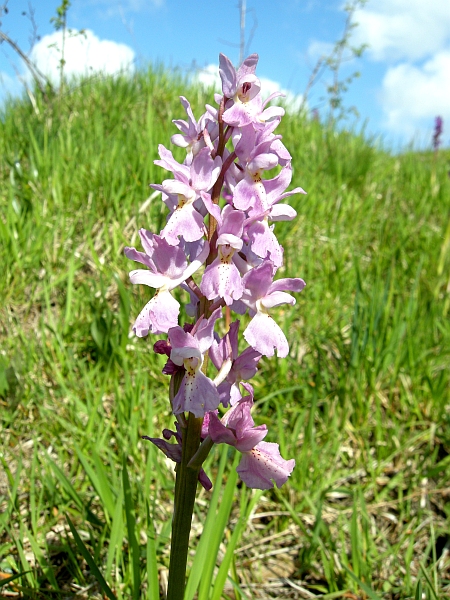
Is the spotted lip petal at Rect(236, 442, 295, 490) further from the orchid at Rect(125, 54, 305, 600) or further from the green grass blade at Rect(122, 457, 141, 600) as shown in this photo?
the green grass blade at Rect(122, 457, 141, 600)

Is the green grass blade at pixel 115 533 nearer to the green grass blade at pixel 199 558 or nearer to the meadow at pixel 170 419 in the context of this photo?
the meadow at pixel 170 419

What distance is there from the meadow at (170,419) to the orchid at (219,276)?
1.17 ft

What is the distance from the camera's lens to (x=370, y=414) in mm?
2488

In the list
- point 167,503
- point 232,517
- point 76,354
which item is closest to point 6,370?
point 76,354

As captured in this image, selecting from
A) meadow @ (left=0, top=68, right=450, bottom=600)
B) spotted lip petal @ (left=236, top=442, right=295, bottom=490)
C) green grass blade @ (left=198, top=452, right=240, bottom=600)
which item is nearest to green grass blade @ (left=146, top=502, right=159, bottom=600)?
meadow @ (left=0, top=68, right=450, bottom=600)

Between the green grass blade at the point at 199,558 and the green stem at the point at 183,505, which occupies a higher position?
the green stem at the point at 183,505

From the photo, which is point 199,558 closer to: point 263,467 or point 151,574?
point 151,574

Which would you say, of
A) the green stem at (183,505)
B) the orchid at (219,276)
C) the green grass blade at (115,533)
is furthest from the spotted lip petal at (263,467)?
the green grass blade at (115,533)

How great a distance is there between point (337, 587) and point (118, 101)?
4215 millimetres

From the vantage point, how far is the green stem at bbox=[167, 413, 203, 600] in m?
1.14

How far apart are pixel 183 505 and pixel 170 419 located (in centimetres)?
111

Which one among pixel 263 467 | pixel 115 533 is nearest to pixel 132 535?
pixel 115 533

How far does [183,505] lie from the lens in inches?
45.5

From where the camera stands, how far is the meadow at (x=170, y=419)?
1722mm
